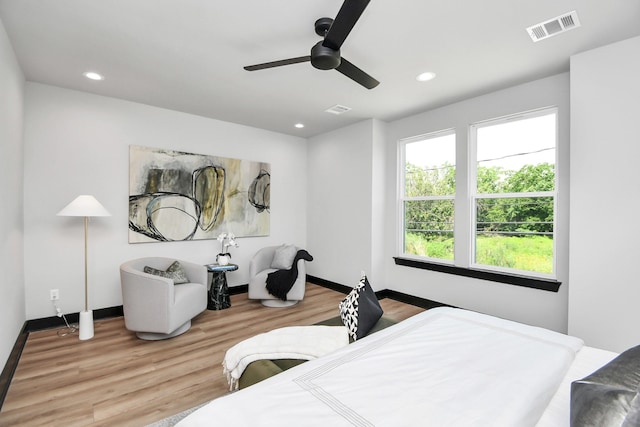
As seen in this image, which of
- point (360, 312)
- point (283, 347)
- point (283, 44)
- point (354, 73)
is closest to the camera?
point (283, 347)

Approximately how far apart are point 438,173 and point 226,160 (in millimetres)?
3125

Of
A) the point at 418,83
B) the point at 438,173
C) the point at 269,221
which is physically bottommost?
the point at 269,221

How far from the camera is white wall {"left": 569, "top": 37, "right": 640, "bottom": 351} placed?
2396mm

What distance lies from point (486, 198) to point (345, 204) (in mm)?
2015

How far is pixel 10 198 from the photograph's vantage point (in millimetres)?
2545

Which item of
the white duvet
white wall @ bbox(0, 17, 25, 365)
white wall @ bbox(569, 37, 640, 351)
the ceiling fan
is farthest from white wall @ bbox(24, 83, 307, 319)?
white wall @ bbox(569, 37, 640, 351)

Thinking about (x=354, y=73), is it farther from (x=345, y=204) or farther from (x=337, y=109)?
(x=345, y=204)

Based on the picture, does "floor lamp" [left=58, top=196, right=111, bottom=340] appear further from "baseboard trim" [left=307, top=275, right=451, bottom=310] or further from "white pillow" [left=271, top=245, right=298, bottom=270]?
"baseboard trim" [left=307, top=275, right=451, bottom=310]

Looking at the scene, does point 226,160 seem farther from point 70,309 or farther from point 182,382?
point 182,382

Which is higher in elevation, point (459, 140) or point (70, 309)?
point (459, 140)

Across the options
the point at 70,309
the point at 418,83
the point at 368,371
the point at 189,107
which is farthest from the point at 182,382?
the point at 418,83

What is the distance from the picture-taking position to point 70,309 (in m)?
3.45

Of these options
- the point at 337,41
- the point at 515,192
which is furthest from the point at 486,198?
the point at 337,41

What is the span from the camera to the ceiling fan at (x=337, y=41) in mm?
1558
